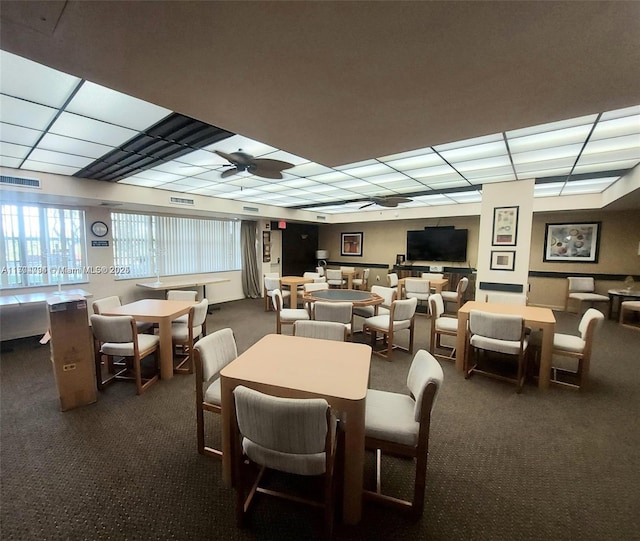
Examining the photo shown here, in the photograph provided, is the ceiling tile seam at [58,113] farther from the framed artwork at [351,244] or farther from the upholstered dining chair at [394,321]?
the framed artwork at [351,244]

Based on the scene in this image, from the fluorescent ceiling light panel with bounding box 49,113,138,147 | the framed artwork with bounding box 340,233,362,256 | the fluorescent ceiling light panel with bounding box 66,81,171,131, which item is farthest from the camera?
the framed artwork with bounding box 340,233,362,256

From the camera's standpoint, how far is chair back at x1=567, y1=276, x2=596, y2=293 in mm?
6234

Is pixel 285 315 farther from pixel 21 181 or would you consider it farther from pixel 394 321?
pixel 21 181

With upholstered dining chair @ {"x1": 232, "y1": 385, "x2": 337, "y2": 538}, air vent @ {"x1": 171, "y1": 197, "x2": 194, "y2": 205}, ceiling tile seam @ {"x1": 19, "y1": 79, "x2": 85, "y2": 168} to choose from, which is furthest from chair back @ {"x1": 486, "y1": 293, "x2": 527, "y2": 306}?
air vent @ {"x1": 171, "y1": 197, "x2": 194, "y2": 205}

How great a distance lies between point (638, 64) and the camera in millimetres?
1267

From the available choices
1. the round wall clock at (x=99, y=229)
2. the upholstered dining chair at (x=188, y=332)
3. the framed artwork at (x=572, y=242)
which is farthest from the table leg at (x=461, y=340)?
the round wall clock at (x=99, y=229)

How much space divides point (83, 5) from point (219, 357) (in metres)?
1.87

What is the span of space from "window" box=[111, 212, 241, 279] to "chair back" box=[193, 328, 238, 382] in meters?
4.58

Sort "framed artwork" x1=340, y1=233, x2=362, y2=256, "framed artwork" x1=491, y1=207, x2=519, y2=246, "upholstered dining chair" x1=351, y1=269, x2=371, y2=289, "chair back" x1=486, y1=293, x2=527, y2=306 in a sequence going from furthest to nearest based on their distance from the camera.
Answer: "framed artwork" x1=340, y1=233, x2=362, y2=256 < "upholstered dining chair" x1=351, y1=269, x2=371, y2=289 < "framed artwork" x1=491, y1=207, x2=519, y2=246 < "chair back" x1=486, y1=293, x2=527, y2=306

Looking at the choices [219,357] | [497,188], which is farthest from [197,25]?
[497,188]

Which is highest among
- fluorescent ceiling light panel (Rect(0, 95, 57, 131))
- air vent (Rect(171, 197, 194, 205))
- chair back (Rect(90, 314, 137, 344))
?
fluorescent ceiling light panel (Rect(0, 95, 57, 131))

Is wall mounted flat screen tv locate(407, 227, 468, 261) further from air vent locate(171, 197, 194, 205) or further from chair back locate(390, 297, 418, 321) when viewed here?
air vent locate(171, 197, 194, 205)

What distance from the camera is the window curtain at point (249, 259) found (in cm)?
777

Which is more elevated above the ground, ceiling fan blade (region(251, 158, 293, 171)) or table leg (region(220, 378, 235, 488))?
ceiling fan blade (region(251, 158, 293, 171))
